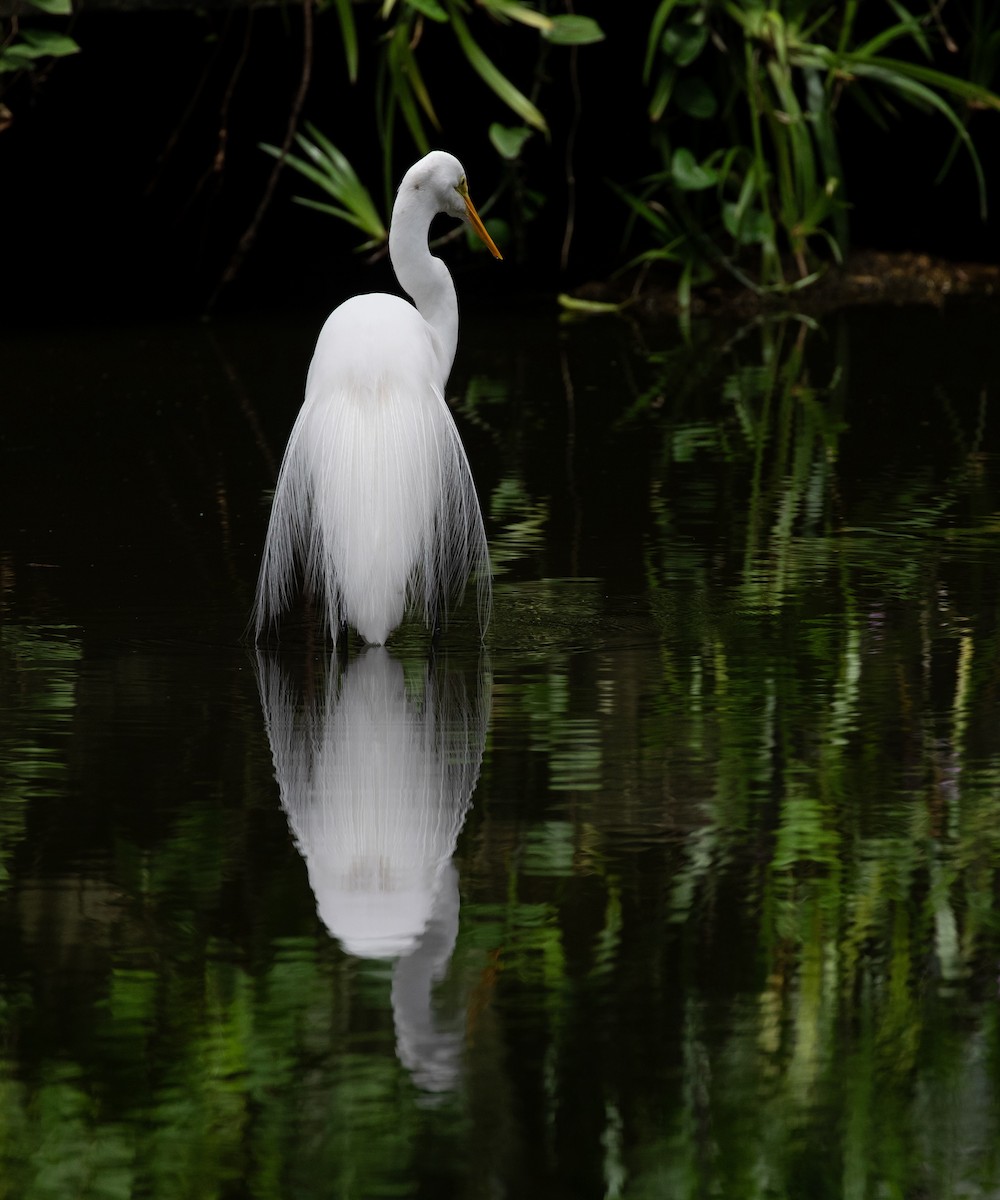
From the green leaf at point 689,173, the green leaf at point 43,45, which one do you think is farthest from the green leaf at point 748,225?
the green leaf at point 43,45

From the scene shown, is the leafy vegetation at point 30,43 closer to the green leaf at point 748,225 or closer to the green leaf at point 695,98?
the green leaf at point 695,98

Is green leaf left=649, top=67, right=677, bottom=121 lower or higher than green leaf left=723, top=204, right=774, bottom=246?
higher

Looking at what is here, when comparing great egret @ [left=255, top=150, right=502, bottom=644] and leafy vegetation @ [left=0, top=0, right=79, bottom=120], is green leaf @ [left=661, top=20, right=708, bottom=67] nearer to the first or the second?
leafy vegetation @ [left=0, top=0, right=79, bottom=120]

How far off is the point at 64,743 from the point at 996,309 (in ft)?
17.1

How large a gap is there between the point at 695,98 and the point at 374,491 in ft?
15.0

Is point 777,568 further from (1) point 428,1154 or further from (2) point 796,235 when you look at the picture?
(2) point 796,235

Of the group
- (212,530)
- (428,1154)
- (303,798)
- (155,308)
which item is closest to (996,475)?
(212,530)

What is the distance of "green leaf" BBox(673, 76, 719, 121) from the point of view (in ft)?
25.3

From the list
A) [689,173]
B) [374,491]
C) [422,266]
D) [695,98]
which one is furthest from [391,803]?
[695,98]

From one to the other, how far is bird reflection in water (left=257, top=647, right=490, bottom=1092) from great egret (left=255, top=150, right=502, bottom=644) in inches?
5.7

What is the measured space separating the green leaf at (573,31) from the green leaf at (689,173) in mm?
518

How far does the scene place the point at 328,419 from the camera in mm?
3727

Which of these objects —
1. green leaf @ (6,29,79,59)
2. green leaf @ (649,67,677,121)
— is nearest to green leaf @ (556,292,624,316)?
green leaf @ (649,67,677,121)

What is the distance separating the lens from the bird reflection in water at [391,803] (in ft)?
7.52
